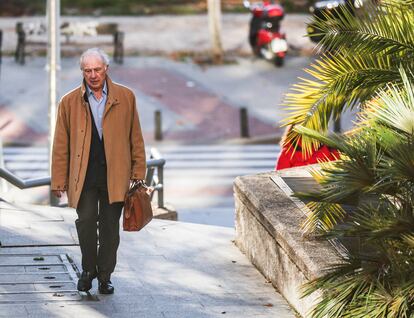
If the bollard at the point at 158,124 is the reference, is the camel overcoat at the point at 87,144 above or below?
above

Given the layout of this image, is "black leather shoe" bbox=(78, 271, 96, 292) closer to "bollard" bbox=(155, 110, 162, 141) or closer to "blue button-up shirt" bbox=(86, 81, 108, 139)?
"blue button-up shirt" bbox=(86, 81, 108, 139)

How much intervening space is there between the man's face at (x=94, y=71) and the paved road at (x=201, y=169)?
392 inches

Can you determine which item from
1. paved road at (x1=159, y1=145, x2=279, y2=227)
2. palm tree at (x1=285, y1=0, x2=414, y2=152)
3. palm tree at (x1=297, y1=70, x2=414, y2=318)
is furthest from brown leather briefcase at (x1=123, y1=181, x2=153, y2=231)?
paved road at (x1=159, y1=145, x2=279, y2=227)

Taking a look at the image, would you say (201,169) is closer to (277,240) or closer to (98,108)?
(277,240)

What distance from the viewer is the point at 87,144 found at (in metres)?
9.23

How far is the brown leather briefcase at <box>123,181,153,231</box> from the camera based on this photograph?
30.6 feet

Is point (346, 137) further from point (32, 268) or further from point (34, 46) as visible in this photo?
point (34, 46)

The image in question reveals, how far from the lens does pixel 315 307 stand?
816cm

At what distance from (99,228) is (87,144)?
0.67 meters

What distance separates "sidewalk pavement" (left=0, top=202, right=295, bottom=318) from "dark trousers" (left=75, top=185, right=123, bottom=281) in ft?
0.78

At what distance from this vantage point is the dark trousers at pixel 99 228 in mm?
9375

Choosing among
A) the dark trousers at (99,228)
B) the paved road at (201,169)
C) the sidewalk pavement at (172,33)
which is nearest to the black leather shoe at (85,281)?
the dark trousers at (99,228)

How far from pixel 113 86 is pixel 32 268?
196 cm

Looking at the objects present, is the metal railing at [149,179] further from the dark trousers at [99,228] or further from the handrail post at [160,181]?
the dark trousers at [99,228]
